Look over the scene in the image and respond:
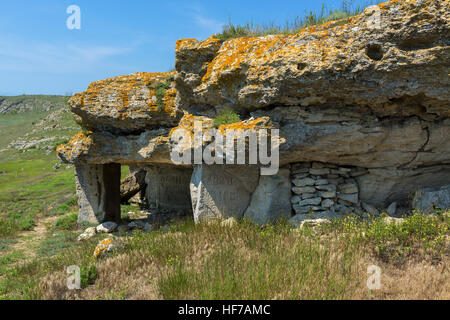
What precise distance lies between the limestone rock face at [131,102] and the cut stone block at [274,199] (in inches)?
131

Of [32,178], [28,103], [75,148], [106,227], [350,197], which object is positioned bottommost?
[106,227]

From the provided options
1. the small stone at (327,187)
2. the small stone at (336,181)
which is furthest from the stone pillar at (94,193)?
the small stone at (336,181)

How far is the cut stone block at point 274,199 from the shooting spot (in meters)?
6.21

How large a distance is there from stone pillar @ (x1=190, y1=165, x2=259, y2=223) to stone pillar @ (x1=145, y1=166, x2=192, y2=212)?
193 inches

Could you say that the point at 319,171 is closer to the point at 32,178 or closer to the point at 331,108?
the point at 331,108

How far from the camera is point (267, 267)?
364cm

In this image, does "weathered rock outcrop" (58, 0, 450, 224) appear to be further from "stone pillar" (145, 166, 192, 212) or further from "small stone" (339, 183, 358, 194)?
"stone pillar" (145, 166, 192, 212)

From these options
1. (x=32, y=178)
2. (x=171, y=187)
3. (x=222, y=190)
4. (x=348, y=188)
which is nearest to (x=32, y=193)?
(x=32, y=178)

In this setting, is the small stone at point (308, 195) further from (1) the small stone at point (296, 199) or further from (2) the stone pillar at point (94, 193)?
(2) the stone pillar at point (94, 193)

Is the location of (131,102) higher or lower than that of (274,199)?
higher

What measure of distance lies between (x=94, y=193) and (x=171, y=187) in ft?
9.85

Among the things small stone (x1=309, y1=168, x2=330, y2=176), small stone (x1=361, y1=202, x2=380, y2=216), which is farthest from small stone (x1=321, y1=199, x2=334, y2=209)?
small stone (x1=361, y1=202, x2=380, y2=216)

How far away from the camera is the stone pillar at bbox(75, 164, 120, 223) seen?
9.97m
